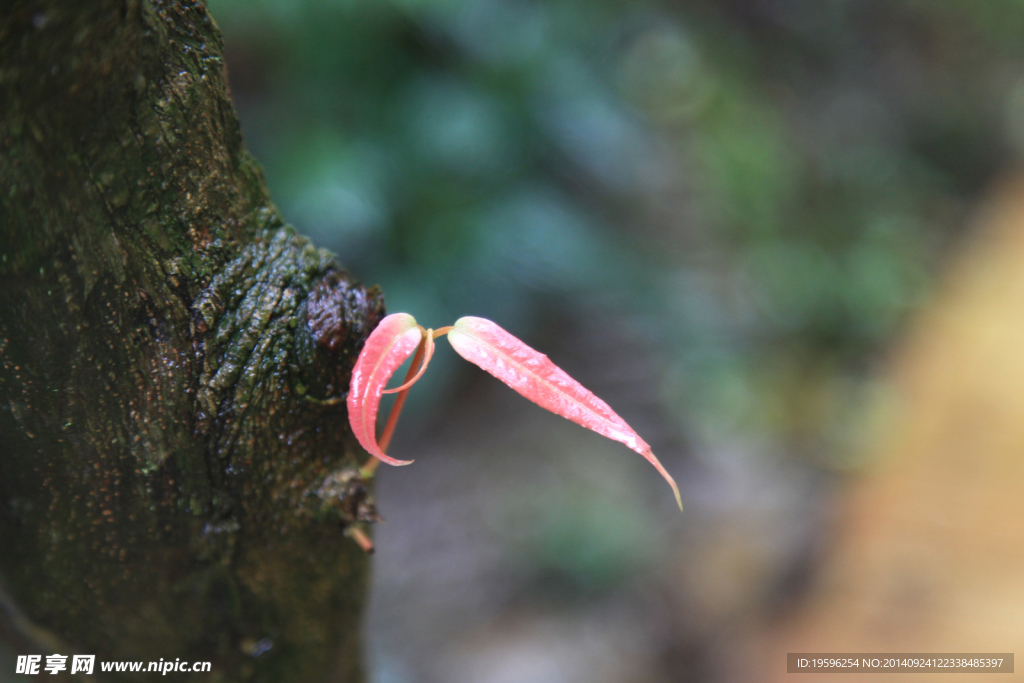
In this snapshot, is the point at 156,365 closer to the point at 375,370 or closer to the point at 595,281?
the point at 375,370

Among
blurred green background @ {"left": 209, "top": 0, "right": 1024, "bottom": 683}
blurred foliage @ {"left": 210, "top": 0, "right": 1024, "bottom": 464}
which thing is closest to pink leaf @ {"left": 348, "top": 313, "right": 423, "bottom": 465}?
blurred green background @ {"left": 209, "top": 0, "right": 1024, "bottom": 683}

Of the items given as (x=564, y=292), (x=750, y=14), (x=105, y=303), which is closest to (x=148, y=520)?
(x=105, y=303)

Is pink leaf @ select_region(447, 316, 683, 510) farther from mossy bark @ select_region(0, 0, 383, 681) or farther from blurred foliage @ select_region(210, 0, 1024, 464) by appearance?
blurred foliage @ select_region(210, 0, 1024, 464)

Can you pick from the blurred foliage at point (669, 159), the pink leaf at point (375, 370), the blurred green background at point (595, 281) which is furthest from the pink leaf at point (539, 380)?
the blurred foliage at point (669, 159)

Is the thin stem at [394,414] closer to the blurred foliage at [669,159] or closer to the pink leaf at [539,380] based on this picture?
the pink leaf at [539,380]

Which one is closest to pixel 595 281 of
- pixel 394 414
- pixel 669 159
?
pixel 669 159

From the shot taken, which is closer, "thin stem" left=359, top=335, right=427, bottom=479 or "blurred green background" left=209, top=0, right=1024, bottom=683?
"thin stem" left=359, top=335, right=427, bottom=479
